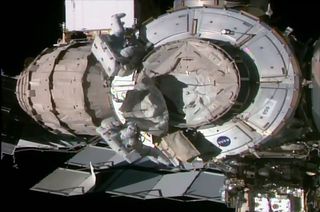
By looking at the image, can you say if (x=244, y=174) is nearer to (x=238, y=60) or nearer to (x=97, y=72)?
(x=238, y=60)

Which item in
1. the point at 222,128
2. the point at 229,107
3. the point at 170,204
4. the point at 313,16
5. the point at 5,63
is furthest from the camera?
the point at 5,63

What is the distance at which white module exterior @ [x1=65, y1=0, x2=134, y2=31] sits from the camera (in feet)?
16.2

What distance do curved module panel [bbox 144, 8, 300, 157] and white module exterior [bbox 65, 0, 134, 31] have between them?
0.64 m

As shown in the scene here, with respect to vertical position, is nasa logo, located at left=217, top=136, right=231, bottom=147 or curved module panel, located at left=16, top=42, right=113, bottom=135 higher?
curved module panel, located at left=16, top=42, right=113, bottom=135

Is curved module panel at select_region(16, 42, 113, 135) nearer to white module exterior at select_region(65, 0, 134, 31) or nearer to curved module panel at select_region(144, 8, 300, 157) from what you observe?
white module exterior at select_region(65, 0, 134, 31)

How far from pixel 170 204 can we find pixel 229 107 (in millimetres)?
2178

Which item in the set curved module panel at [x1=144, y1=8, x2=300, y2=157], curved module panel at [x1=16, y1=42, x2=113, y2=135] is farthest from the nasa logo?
curved module panel at [x1=16, y1=42, x2=113, y2=135]

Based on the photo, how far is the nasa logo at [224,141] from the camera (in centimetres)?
432

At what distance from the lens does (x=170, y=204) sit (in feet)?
19.3

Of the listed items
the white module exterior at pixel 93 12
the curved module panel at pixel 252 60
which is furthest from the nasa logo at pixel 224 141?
the white module exterior at pixel 93 12

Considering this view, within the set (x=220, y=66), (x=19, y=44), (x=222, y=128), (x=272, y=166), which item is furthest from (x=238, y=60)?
(x=19, y=44)

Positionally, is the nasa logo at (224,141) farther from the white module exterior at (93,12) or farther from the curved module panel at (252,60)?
the white module exterior at (93,12)

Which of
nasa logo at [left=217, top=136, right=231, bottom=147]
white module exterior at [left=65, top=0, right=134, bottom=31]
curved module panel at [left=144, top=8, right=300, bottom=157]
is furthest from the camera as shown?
white module exterior at [left=65, top=0, right=134, bottom=31]

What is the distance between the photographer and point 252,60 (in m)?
4.16
